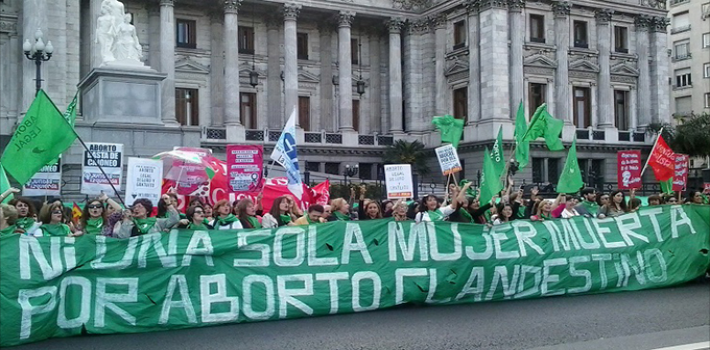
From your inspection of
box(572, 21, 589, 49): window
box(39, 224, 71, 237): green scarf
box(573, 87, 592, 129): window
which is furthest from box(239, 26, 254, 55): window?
box(39, 224, 71, 237): green scarf

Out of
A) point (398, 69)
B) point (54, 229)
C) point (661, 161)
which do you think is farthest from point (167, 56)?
point (54, 229)

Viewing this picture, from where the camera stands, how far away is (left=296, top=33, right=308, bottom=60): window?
44750 mm

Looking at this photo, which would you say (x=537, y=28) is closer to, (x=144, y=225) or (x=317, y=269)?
(x=317, y=269)

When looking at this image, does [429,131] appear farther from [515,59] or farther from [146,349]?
[146,349]

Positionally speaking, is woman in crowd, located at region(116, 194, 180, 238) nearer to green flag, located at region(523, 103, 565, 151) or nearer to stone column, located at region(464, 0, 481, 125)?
green flag, located at region(523, 103, 565, 151)

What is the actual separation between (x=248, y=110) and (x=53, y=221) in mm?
33840

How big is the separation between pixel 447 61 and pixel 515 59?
424 centimetres

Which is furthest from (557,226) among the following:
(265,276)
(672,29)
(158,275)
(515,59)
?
(672,29)

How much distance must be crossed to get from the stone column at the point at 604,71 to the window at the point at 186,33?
22127 mm

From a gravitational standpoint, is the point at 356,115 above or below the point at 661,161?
above

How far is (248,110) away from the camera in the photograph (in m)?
43.5

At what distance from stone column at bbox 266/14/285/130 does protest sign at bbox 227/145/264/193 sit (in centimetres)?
2935

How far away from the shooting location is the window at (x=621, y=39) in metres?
46.5

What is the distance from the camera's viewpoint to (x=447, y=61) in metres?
44.3
